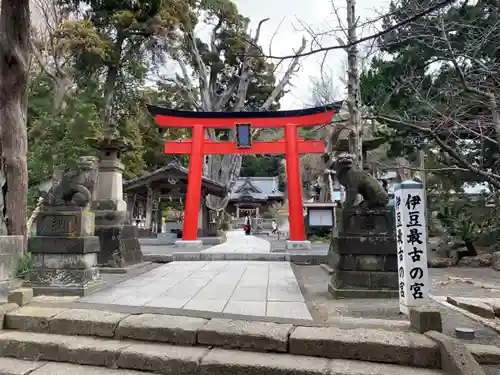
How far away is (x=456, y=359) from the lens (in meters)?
2.75

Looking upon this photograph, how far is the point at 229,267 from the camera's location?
28.0 feet

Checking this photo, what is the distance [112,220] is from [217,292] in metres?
3.60

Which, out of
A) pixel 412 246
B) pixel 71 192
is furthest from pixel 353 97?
pixel 71 192

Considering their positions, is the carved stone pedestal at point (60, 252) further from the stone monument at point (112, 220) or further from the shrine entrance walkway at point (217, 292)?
the stone monument at point (112, 220)

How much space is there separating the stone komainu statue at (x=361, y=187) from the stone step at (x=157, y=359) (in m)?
2.65

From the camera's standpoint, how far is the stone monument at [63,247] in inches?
Answer: 201

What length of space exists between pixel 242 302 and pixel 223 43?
25824 mm

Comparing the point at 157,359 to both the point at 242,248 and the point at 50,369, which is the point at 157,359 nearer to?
the point at 50,369

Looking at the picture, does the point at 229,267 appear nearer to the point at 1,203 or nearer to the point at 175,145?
the point at 1,203

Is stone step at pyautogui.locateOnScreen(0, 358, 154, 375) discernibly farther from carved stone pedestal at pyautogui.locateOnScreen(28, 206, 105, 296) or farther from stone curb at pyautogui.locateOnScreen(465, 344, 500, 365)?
stone curb at pyautogui.locateOnScreen(465, 344, 500, 365)

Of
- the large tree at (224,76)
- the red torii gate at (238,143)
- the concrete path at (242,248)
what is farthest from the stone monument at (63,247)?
the large tree at (224,76)

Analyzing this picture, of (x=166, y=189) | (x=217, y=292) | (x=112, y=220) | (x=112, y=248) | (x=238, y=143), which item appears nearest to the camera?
(x=217, y=292)

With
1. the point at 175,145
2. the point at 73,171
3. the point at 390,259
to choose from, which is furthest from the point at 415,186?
the point at 175,145

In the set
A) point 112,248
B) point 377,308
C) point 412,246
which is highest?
point 412,246
